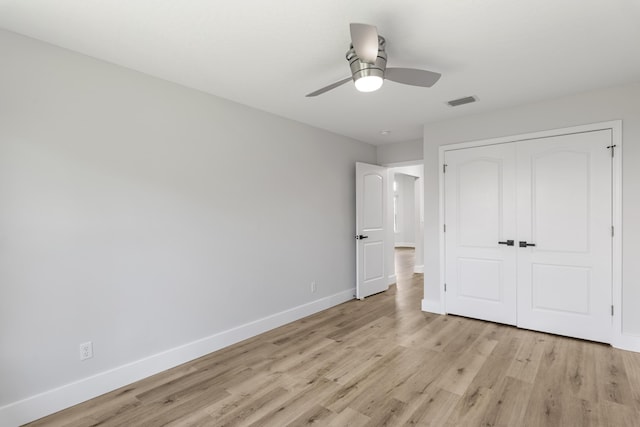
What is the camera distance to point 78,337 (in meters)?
2.30

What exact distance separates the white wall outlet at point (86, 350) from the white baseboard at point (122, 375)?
0.53ft

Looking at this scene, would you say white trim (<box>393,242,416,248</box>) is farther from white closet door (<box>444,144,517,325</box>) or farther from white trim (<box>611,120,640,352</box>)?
white trim (<box>611,120,640,352</box>)

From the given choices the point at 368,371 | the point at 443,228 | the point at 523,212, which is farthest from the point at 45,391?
the point at 523,212

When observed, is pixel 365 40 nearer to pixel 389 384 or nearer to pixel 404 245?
pixel 389 384

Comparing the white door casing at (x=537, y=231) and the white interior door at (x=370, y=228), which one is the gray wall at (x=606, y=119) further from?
the white interior door at (x=370, y=228)

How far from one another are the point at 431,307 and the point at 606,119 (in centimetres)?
278

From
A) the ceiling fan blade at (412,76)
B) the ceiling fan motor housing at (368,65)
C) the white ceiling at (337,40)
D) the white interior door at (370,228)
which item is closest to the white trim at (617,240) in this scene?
the white ceiling at (337,40)

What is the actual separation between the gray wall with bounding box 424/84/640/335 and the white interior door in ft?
4.29

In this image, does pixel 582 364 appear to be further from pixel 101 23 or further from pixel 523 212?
pixel 101 23

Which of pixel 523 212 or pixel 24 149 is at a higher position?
pixel 24 149

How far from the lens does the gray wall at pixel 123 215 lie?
6.84 ft

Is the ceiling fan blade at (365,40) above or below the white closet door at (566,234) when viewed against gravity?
above

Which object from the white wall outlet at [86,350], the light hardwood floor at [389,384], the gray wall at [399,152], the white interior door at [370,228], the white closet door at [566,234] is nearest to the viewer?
the light hardwood floor at [389,384]

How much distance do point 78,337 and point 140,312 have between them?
0.43 m
